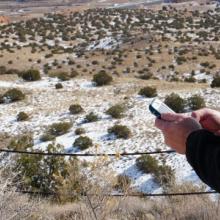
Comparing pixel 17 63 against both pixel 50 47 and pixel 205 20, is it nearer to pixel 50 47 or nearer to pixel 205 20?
pixel 50 47

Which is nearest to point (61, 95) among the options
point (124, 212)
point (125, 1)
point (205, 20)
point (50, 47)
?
point (124, 212)

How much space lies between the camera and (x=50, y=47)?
54.2 meters

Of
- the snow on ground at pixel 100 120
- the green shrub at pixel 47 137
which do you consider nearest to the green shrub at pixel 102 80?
the snow on ground at pixel 100 120

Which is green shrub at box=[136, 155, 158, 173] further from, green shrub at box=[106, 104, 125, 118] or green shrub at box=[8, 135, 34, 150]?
green shrub at box=[106, 104, 125, 118]

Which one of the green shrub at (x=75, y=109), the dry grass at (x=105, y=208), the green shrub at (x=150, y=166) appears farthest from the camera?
the green shrub at (x=75, y=109)

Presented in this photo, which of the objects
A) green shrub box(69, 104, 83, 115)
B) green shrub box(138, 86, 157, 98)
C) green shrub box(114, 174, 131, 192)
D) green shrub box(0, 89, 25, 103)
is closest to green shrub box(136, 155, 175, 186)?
green shrub box(114, 174, 131, 192)

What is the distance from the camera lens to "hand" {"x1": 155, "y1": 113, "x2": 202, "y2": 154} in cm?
270

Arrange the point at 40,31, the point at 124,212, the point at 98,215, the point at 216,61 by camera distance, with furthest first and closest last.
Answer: the point at 40,31 < the point at 216,61 < the point at 124,212 < the point at 98,215

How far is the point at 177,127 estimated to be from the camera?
2723mm

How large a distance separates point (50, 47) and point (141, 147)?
124 ft

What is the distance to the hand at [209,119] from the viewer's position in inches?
107

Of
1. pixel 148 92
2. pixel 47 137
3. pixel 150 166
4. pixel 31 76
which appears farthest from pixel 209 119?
pixel 31 76

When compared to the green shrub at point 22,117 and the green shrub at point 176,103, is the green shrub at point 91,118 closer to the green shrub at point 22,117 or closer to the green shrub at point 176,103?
the green shrub at point 22,117

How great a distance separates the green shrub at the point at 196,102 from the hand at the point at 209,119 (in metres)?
17.2
